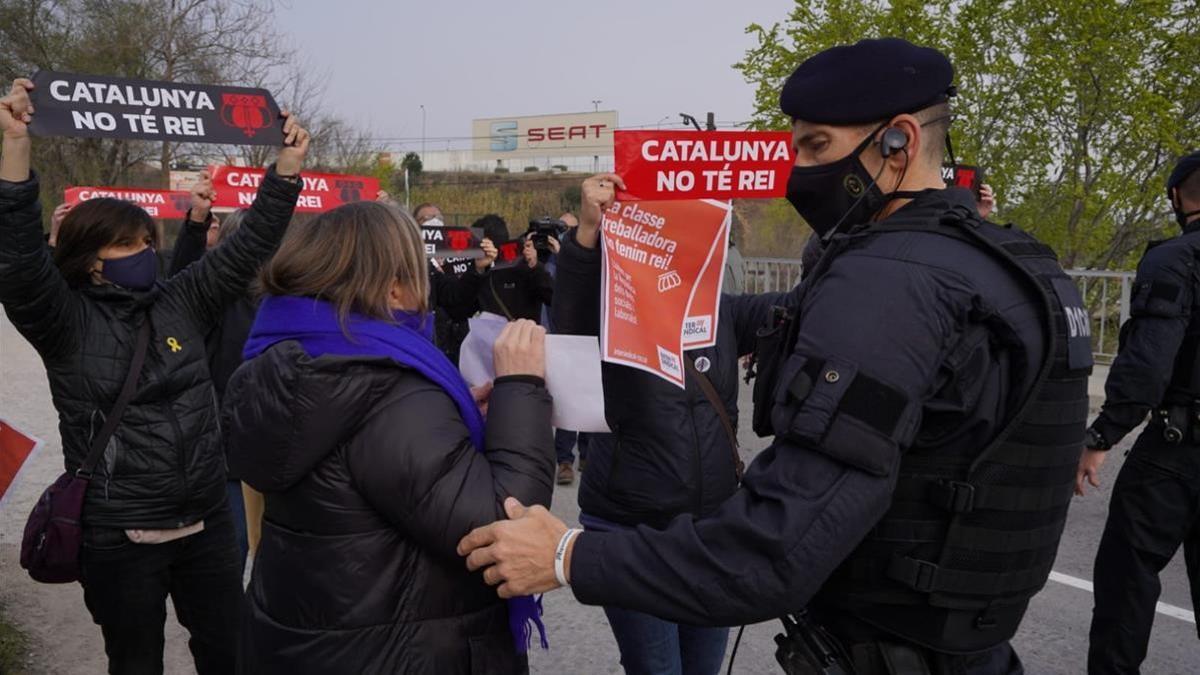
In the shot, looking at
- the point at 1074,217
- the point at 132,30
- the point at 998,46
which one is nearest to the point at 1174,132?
the point at 1074,217

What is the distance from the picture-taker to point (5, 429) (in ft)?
10.9

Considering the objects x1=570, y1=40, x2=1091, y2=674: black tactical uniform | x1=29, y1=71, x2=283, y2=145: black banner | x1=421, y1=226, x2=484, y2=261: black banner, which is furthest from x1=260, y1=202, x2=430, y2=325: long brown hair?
x1=421, y1=226, x2=484, y2=261: black banner

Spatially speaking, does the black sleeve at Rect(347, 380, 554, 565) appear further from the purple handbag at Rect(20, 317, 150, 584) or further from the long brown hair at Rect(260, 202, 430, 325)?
the purple handbag at Rect(20, 317, 150, 584)

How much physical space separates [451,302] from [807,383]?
609cm

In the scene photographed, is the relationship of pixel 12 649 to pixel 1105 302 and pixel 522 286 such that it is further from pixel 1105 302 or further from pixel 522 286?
pixel 1105 302

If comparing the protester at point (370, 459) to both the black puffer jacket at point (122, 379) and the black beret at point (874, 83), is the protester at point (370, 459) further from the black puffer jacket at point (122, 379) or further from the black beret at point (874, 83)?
the black puffer jacket at point (122, 379)

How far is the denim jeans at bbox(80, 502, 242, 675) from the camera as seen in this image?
3.09 m

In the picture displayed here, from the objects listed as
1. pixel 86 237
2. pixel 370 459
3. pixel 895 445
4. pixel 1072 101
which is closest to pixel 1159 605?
pixel 895 445

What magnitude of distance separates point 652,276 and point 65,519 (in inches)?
79.5

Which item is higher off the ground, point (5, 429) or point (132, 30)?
point (132, 30)

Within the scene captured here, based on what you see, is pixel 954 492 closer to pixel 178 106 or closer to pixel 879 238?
pixel 879 238

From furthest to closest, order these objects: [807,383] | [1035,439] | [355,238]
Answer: [355,238], [1035,439], [807,383]

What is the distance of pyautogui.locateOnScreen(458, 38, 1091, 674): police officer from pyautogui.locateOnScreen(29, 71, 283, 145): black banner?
256 cm

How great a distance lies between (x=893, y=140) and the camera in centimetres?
183
